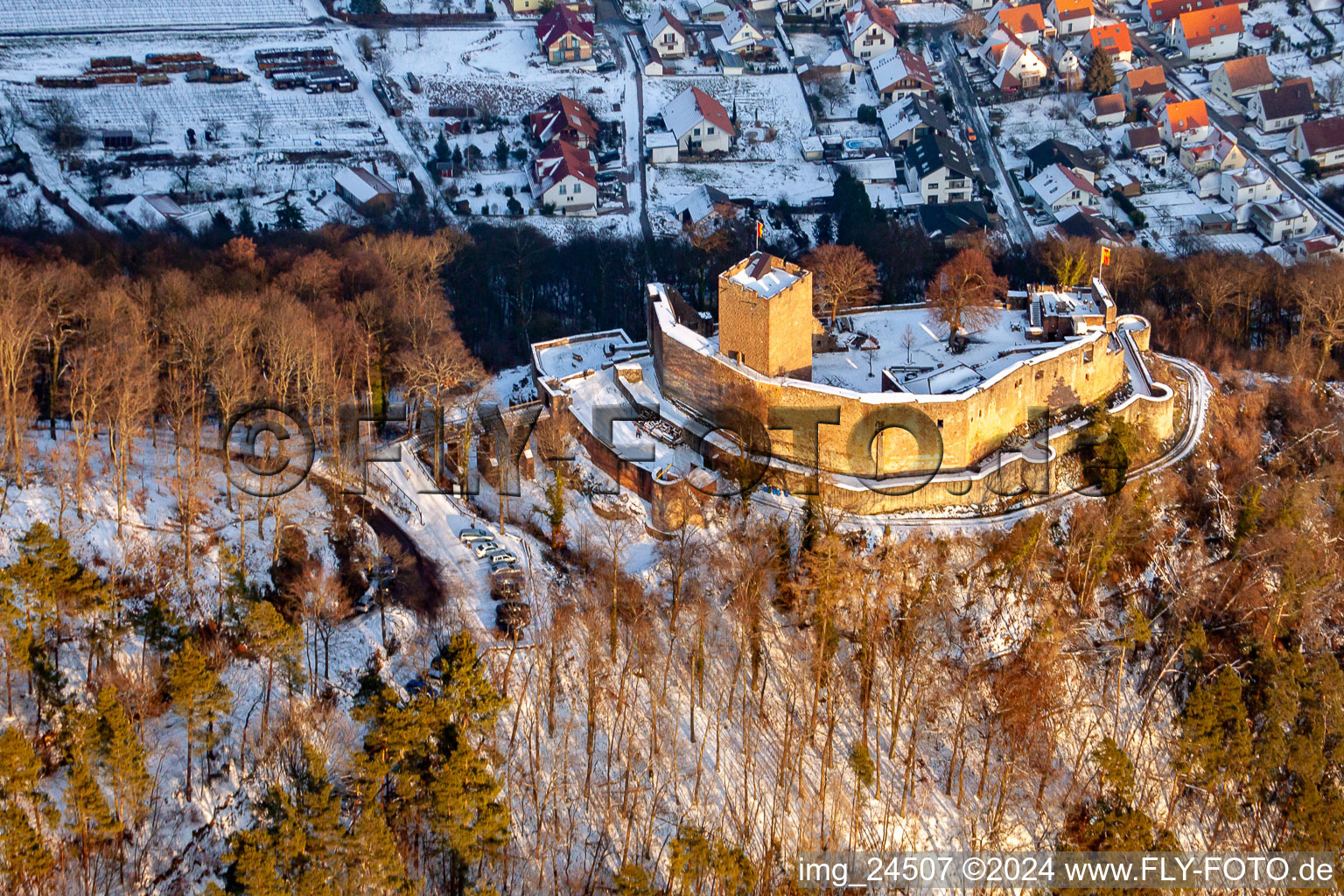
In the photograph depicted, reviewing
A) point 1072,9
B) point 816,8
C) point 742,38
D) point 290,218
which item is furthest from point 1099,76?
point 290,218

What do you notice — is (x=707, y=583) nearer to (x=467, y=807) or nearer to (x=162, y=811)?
(x=467, y=807)

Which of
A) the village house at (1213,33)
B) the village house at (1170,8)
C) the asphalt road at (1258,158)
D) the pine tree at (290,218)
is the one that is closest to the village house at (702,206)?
the pine tree at (290,218)

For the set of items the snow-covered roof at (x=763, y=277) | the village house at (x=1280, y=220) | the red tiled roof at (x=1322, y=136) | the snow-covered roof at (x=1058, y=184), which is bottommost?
the village house at (x=1280, y=220)

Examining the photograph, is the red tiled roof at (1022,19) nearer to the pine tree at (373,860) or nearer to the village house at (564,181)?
the village house at (564,181)

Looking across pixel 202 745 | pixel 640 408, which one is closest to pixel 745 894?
pixel 202 745

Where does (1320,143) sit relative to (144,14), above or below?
below

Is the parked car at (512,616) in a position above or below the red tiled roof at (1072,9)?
below

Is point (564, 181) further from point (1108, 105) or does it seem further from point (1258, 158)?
point (1258, 158)
